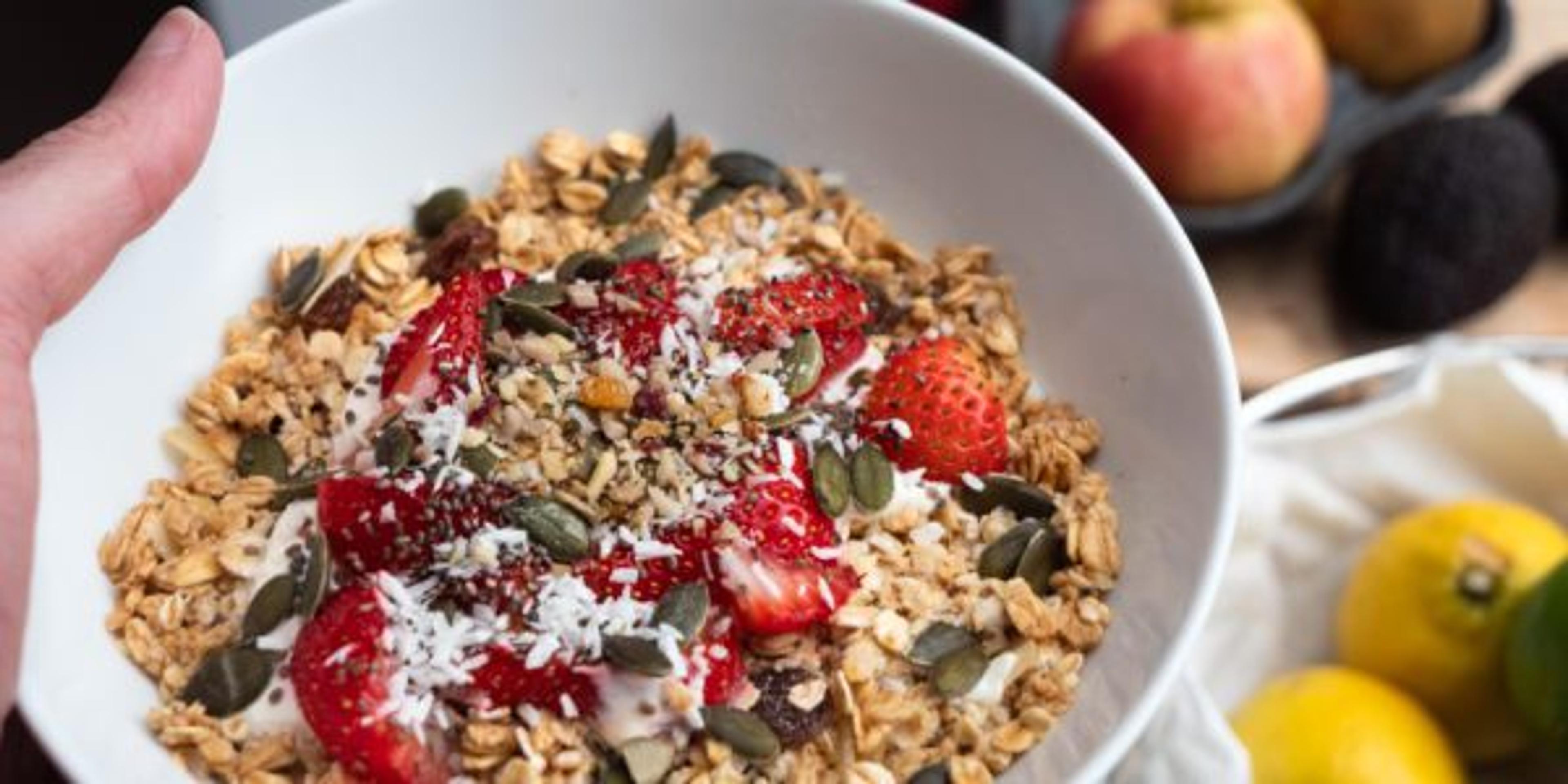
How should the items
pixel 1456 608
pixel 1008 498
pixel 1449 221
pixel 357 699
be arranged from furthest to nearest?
1. pixel 1449 221
2. pixel 1456 608
3. pixel 1008 498
4. pixel 357 699

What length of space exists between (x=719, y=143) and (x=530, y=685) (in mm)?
331

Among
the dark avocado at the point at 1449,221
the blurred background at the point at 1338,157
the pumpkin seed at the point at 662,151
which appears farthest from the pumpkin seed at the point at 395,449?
the dark avocado at the point at 1449,221

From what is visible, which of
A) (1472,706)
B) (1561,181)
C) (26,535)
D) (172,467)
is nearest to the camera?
(26,535)

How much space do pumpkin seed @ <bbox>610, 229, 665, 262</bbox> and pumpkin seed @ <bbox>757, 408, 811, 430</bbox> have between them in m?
0.12

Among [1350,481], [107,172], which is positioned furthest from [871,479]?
[1350,481]

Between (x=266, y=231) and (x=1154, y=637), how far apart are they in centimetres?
45

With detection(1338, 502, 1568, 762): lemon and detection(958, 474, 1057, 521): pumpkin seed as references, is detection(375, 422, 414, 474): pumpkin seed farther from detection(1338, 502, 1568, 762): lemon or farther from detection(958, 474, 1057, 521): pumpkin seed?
detection(1338, 502, 1568, 762): lemon

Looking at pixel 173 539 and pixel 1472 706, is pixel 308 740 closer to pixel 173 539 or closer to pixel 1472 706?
pixel 173 539

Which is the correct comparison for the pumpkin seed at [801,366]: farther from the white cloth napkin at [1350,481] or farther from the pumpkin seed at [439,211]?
the white cloth napkin at [1350,481]

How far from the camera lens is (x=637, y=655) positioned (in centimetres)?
68

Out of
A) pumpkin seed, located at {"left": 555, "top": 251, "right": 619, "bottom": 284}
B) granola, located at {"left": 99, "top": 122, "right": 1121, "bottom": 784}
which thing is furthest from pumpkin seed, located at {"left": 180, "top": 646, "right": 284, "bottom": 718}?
pumpkin seed, located at {"left": 555, "top": 251, "right": 619, "bottom": 284}

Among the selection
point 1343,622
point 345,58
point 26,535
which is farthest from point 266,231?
point 1343,622

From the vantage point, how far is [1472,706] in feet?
3.31

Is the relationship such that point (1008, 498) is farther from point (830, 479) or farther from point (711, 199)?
point (711, 199)
